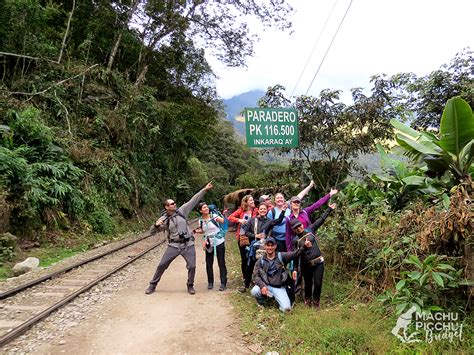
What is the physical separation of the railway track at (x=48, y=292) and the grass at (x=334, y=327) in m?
2.80

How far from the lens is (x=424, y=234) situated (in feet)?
12.9

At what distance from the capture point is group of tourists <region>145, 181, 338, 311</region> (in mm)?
5141

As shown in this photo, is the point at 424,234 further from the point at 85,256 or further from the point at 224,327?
the point at 85,256

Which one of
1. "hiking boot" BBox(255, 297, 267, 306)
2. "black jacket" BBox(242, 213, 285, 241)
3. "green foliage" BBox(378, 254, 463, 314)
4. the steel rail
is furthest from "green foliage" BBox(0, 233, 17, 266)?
"green foliage" BBox(378, 254, 463, 314)

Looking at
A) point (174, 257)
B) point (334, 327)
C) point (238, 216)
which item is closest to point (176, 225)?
point (174, 257)

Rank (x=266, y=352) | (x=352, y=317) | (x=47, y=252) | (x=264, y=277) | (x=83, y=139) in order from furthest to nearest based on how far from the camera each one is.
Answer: (x=83, y=139)
(x=47, y=252)
(x=264, y=277)
(x=352, y=317)
(x=266, y=352)

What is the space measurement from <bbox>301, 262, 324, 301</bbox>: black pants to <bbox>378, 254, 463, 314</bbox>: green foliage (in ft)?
4.16

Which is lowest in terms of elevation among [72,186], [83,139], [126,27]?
[72,186]

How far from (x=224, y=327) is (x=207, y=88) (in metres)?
21.5

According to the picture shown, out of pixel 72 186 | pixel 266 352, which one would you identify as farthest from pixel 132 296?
pixel 72 186

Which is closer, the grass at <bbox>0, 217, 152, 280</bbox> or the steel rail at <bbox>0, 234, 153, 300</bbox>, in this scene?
the steel rail at <bbox>0, 234, 153, 300</bbox>

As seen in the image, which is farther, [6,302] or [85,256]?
[85,256]

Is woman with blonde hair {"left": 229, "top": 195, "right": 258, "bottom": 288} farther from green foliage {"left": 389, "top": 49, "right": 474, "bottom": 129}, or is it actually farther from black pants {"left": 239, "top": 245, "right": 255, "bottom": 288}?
green foliage {"left": 389, "top": 49, "right": 474, "bottom": 129}

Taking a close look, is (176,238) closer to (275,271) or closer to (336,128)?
(275,271)
